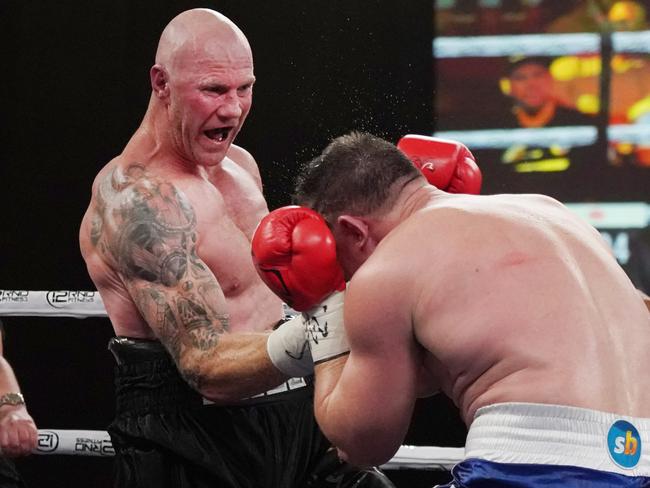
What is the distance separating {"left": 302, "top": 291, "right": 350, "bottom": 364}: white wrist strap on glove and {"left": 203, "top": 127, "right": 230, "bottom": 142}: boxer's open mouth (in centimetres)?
75

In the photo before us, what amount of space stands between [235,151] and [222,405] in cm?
71

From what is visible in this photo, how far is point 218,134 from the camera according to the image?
8.30 ft

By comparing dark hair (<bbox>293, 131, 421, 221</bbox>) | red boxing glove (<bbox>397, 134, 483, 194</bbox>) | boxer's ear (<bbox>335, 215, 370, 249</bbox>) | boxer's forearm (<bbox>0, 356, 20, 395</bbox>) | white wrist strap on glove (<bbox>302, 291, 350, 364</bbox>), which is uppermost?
dark hair (<bbox>293, 131, 421, 221</bbox>)

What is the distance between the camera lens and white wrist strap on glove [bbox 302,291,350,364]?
184 centimetres

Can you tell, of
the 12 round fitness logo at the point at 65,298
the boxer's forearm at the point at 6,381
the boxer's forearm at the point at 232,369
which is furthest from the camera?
the 12 round fitness logo at the point at 65,298

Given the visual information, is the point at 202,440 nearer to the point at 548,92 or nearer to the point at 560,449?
the point at 560,449

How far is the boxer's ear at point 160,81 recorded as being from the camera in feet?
8.32

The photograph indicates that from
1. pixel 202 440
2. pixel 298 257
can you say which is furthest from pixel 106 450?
pixel 298 257

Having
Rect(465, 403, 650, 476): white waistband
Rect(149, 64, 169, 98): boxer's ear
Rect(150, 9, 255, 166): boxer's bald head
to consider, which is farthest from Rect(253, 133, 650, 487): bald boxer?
Rect(149, 64, 169, 98): boxer's ear

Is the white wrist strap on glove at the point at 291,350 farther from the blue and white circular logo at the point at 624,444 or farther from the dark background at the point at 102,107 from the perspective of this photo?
the dark background at the point at 102,107

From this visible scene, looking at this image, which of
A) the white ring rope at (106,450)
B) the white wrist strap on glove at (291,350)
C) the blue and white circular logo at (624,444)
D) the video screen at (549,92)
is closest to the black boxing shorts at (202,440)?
the white wrist strap on glove at (291,350)

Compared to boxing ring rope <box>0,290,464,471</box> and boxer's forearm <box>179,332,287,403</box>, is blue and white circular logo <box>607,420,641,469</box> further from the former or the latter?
boxing ring rope <box>0,290,464,471</box>

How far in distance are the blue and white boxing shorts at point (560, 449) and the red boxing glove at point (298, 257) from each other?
0.37 meters

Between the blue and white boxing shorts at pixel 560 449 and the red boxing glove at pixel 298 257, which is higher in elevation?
the red boxing glove at pixel 298 257
